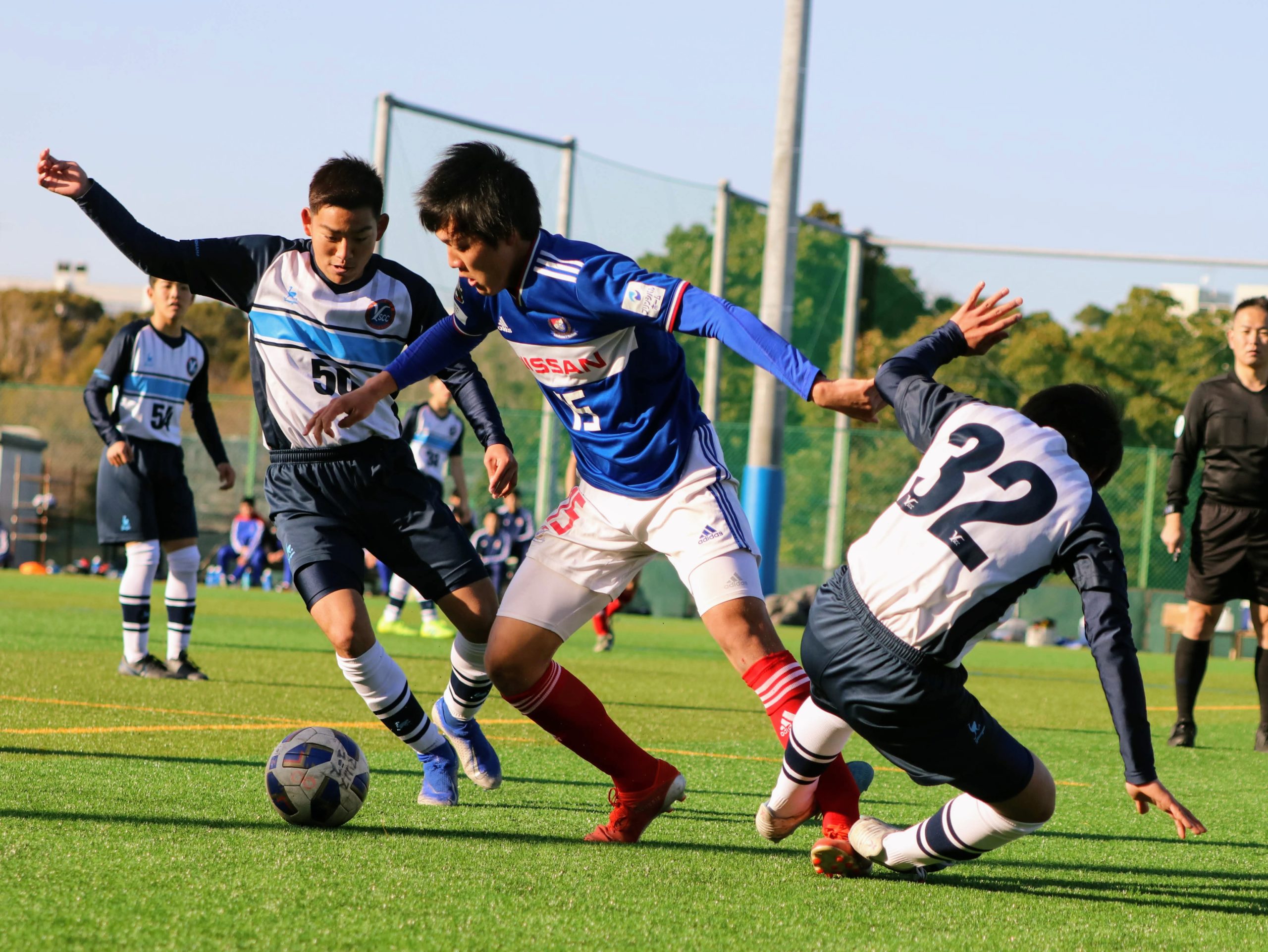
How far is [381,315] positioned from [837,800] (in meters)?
2.23

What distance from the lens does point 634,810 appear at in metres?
4.10

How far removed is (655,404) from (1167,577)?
59.8 feet

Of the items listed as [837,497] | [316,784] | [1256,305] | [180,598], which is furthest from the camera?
[837,497]

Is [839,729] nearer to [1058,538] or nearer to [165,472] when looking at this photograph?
[1058,538]

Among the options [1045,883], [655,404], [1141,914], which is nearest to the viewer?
[1141,914]

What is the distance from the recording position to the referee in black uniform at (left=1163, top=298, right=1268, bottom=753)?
749 cm

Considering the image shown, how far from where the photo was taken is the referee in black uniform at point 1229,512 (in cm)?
749

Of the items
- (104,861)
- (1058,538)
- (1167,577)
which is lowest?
(1167,577)

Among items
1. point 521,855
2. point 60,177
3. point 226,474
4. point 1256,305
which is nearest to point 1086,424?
A: point 521,855

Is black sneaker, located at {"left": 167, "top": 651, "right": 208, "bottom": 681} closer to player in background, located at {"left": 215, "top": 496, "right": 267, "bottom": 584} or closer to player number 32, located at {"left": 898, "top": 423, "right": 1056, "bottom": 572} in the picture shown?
player number 32, located at {"left": 898, "top": 423, "right": 1056, "bottom": 572}

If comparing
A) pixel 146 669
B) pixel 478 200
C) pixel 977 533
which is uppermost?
pixel 478 200

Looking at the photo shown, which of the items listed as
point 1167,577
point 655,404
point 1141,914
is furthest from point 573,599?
point 1167,577

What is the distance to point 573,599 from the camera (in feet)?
13.7

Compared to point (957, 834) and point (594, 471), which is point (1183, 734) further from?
point (594, 471)
